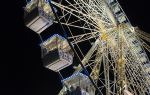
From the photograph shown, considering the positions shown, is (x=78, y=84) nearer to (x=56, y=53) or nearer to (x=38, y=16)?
(x=56, y=53)

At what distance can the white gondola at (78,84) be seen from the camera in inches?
400

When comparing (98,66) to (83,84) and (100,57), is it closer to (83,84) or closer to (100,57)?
(100,57)

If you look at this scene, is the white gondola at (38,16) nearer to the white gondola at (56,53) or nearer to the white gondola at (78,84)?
the white gondola at (56,53)

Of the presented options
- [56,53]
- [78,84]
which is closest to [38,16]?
[56,53]

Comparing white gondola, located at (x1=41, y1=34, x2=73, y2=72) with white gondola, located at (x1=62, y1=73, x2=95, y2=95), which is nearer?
white gondola, located at (x1=41, y1=34, x2=73, y2=72)

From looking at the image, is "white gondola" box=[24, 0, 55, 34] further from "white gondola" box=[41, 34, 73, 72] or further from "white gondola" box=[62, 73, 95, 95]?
"white gondola" box=[62, 73, 95, 95]

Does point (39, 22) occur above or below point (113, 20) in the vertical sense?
above

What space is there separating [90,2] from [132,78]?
8.76 feet

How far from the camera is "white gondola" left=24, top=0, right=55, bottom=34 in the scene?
9431 millimetres

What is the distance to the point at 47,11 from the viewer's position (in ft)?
32.1

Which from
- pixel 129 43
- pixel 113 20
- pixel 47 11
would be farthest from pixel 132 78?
pixel 47 11

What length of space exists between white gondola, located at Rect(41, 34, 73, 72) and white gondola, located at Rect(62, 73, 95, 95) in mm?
632

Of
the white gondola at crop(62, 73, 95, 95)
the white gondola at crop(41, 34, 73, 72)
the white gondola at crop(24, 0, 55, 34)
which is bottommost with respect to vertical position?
the white gondola at crop(62, 73, 95, 95)

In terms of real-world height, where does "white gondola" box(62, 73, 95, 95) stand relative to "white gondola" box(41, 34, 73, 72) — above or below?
below
